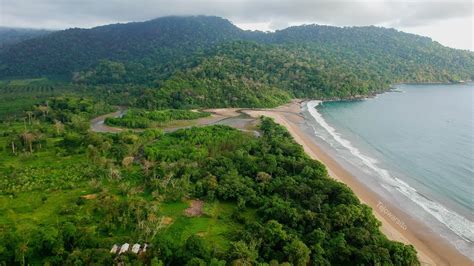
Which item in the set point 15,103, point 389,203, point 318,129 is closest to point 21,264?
point 389,203

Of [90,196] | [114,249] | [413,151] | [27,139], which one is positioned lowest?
[90,196]

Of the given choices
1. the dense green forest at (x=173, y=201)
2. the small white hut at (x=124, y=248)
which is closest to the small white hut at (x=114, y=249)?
the dense green forest at (x=173, y=201)

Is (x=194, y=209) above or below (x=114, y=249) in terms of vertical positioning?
below

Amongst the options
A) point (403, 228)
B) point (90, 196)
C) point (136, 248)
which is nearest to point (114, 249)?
point (136, 248)

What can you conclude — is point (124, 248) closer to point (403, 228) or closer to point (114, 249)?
point (114, 249)

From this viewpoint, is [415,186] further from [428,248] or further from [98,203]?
[98,203]

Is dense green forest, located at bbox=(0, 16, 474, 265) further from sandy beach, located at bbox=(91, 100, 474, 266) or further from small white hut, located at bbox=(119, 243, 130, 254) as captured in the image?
sandy beach, located at bbox=(91, 100, 474, 266)

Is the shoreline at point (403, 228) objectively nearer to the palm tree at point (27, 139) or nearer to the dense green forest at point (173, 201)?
the dense green forest at point (173, 201)
